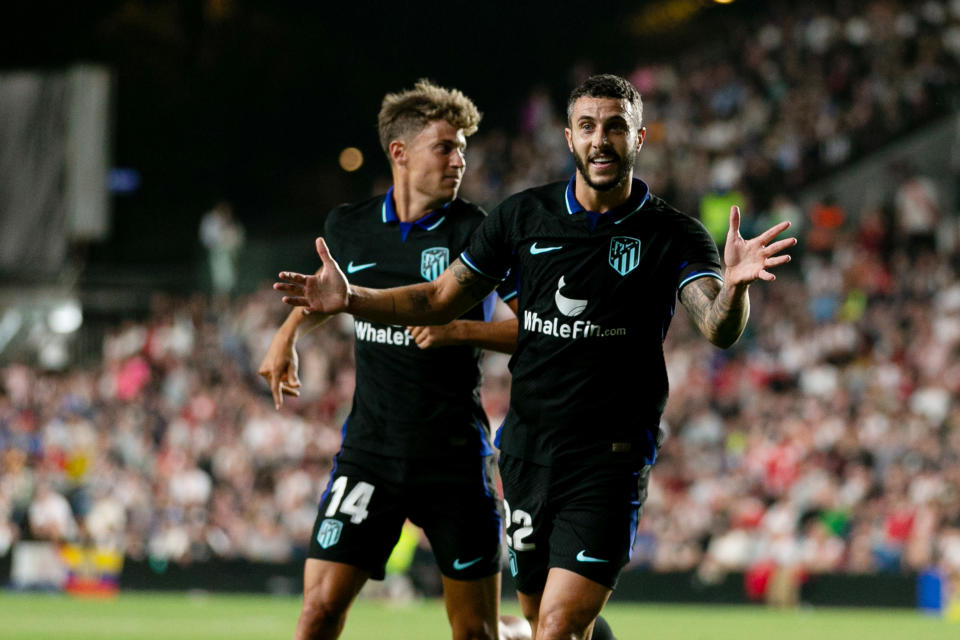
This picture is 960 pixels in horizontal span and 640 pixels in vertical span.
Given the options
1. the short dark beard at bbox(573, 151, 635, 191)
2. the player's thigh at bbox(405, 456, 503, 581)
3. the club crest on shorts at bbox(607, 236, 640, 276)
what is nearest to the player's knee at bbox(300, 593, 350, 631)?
the player's thigh at bbox(405, 456, 503, 581)

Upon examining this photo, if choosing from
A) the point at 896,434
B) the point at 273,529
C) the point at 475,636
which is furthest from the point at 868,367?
the point at 475,636

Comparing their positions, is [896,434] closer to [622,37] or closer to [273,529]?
[273,529]

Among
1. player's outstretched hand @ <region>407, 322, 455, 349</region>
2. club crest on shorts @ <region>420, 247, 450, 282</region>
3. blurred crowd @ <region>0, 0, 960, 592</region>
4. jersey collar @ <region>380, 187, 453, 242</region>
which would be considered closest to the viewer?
player's outstretched hand @ <region>407, 322, 455, 349</region>

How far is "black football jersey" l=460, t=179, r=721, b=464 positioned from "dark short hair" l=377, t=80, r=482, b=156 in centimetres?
120

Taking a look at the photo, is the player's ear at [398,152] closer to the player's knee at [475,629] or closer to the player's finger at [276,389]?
the player's finger at [276,389]

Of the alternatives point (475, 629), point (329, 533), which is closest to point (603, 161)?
point (329, 533)

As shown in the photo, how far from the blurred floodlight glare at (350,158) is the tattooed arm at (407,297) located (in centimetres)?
2706

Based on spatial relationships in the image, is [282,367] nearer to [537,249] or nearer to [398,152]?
[398,152]

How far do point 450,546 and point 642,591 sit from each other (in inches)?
442

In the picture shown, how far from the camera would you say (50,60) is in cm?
3083

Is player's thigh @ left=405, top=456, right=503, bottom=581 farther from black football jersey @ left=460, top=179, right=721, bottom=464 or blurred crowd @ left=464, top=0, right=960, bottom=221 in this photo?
blurred crowd @ left=464, top=0, right=960, bottom=221

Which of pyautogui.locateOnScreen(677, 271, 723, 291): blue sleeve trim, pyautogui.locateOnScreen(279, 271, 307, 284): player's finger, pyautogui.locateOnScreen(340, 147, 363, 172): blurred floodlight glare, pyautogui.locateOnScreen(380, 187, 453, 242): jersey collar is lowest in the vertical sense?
pyautogui.locateOnScreen(279, 271, 307, 284): player's finger

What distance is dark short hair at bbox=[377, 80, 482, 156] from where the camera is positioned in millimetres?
7074

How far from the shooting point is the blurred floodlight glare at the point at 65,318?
25.4 meters
